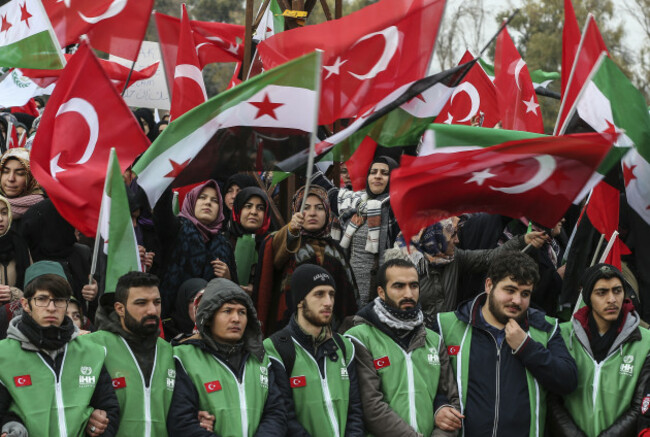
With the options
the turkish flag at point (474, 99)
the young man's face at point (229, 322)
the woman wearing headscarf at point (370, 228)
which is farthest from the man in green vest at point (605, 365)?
the turkish flag at point (474, 99)

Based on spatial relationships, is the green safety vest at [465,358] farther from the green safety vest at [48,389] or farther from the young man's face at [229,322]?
the green safety vest at [48,389]

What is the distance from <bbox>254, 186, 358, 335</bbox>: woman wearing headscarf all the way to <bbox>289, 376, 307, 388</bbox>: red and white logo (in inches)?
45.4

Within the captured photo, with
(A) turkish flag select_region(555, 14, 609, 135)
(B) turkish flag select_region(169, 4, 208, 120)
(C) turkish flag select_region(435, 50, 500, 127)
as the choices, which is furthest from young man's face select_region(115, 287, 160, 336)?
(C) turkish flag select_region(435, 50, 500, 127)

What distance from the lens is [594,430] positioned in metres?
7.24

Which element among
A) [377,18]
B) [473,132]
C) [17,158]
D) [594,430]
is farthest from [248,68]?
[594,430]

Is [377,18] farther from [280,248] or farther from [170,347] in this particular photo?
[170,347]

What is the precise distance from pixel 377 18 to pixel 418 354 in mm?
2927

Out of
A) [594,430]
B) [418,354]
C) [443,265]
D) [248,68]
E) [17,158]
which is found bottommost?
[594,430]

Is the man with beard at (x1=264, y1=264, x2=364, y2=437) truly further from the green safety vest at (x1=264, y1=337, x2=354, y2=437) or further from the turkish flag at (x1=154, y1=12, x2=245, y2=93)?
the turkish flag at (x1=154, y1=12, x2=245, y2=93)

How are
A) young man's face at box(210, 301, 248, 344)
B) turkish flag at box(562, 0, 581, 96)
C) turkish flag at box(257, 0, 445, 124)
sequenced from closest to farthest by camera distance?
1. young man's face at box(210, 301, 248, 344)
2. turkish flag at box(257, 0, 445, 124)
3. turkish flag at box(562, 0, 581, 96)

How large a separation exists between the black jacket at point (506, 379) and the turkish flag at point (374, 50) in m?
2.19

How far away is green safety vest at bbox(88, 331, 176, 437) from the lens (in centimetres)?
657

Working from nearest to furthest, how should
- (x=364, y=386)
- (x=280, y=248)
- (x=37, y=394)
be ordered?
(x=37, y=394)
(x=364, y=386)
(x=280, y=248)

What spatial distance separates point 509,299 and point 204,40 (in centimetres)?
629
